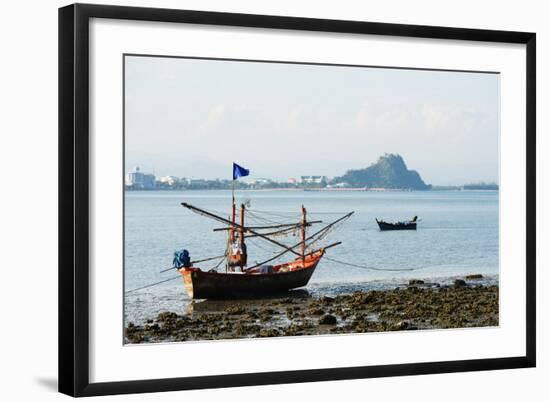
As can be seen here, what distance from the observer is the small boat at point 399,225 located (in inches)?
300

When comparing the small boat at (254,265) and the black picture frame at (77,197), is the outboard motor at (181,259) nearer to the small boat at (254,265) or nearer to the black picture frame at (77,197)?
the small boat at (254,265)

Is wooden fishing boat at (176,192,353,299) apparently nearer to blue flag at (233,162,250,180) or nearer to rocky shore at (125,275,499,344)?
rocky shore at (125,275,499,344)

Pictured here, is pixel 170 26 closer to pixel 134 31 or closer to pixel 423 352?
pixel 134 31

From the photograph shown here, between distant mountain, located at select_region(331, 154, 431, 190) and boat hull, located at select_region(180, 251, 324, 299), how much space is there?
592 mm

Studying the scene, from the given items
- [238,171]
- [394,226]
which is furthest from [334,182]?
[238,171]

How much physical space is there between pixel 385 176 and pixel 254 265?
1173 millimetres

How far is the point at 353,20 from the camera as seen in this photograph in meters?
7.36

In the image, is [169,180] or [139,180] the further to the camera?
[169,180]

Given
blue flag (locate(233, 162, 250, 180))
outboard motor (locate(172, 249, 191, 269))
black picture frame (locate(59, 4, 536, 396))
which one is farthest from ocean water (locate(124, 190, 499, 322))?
black picture frame (locate(59, 4, 536, 396))

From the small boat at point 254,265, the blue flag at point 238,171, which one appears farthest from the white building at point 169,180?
the blue flag at point 238,171

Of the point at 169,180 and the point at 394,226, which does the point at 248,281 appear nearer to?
the point at 169,180

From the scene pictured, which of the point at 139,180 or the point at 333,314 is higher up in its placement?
the point at 139,180

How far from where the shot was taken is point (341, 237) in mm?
7500

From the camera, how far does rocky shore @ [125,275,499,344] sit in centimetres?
705
